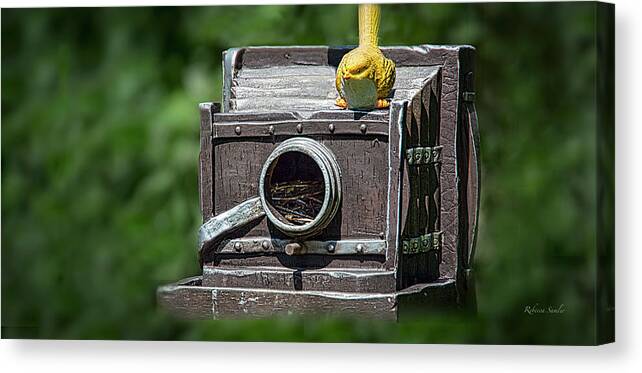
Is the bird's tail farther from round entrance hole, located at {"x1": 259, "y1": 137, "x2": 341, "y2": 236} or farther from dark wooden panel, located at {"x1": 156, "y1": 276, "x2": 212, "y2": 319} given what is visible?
dark wooden panel, located at {"x1": 156, "y1": 276, "x2": 212, "y2": 319}

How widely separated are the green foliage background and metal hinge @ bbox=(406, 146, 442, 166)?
0.69ft

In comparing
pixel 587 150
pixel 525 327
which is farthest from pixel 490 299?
pixel 587 150

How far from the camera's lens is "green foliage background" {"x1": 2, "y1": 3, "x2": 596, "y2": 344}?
5160 mm

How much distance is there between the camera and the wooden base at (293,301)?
4875 mm

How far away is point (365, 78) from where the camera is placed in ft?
16.0

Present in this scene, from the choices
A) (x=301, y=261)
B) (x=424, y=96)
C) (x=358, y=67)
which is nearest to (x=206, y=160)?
(x=301, y=261)

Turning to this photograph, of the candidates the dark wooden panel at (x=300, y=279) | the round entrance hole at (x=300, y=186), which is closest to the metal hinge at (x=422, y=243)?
the dark wooden panel at (x=300, y=279)

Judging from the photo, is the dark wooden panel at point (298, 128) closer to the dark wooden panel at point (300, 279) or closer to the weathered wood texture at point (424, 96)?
the weathered wood texture at point (424, 96)

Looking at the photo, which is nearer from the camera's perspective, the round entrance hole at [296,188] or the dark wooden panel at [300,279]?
the dark wooden panel at [300,279]

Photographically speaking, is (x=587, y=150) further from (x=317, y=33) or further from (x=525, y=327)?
(x=317, y=33)

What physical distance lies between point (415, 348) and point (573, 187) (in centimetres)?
62

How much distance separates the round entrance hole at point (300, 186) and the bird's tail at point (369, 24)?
338 mm

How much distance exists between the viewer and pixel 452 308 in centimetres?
518

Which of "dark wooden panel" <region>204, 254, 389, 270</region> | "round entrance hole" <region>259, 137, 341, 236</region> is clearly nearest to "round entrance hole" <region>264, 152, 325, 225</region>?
"round entrance hole" <region>259, 137, 341, 236</region>
